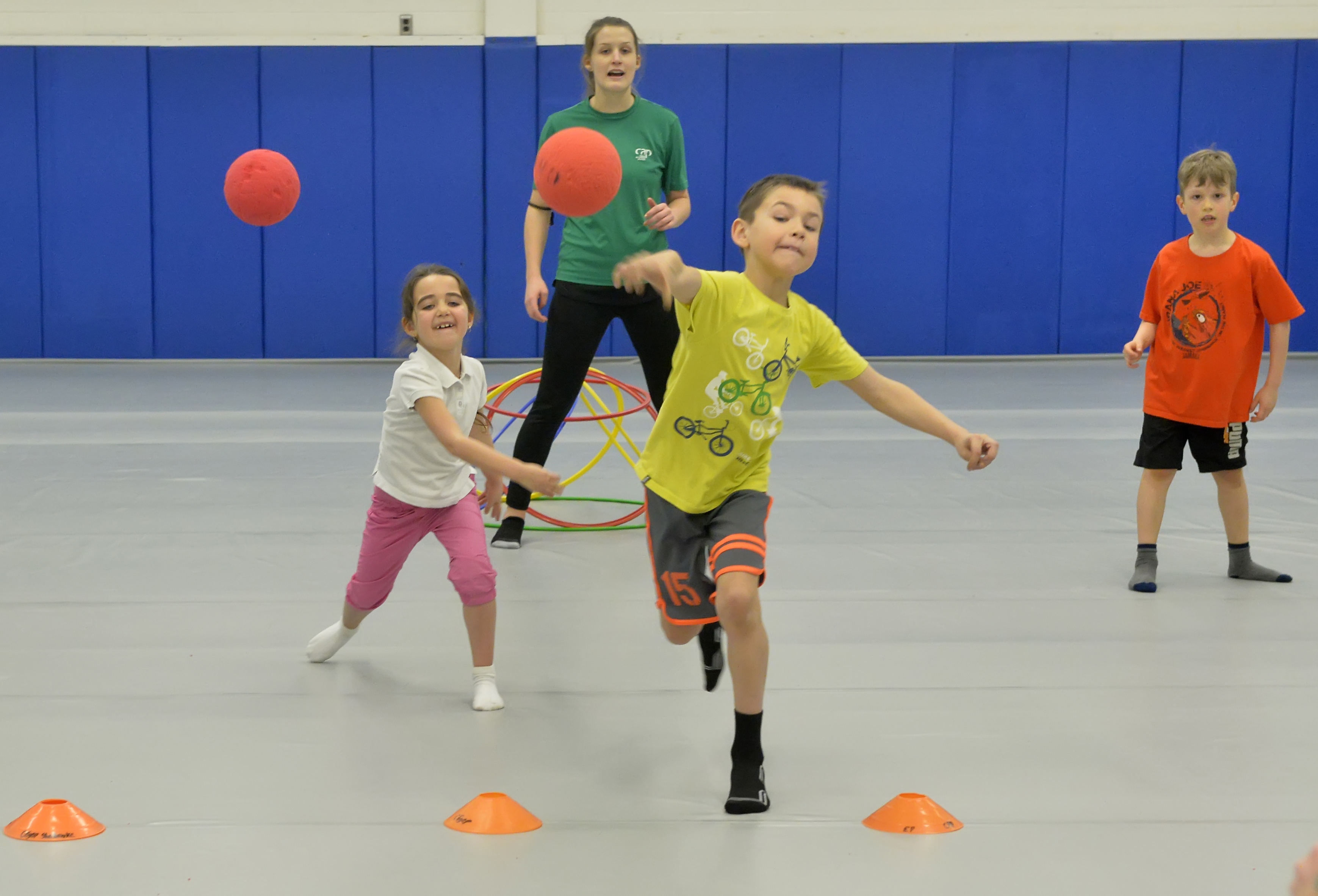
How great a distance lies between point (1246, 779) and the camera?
8.31 ft

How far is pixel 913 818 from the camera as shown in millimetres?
2309

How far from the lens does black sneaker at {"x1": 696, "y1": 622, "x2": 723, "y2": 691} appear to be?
10.1 feet

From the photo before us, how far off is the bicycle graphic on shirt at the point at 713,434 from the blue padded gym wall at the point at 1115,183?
369 inches

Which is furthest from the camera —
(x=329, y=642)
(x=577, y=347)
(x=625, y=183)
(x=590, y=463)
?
(x=590, y=463)

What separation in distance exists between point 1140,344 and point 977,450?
172cm

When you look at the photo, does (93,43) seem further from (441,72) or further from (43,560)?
(43,560)

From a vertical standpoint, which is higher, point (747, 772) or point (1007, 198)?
point (1007, 198)

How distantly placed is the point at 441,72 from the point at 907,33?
13.1 ft

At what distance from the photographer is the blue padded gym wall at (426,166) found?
1087cm

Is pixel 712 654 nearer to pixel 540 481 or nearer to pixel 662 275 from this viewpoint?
pixel 540 481

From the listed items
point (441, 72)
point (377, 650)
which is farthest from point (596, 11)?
point (377, 650)

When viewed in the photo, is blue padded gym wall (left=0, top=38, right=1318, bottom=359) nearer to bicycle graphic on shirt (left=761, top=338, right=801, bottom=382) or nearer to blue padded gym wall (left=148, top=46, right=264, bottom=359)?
blue padded gym wall (left=148, top=46, right=264, bottom=359)

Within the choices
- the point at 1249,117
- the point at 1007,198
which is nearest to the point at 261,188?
the point at 1007,198

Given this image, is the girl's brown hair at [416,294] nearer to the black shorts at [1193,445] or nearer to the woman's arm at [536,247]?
the woman's arm at [536,247]
